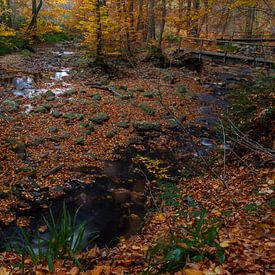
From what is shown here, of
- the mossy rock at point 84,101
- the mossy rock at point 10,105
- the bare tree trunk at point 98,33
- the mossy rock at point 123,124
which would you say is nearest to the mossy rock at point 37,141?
the mossy rock at point 10,105

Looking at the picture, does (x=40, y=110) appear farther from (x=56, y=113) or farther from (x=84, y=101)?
(x=84, y=101)

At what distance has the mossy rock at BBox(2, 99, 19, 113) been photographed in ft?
38.6

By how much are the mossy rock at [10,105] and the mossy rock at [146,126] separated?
4.70m

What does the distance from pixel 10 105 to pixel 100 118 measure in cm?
368

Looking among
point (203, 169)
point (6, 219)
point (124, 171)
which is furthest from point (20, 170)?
point (203, 169)

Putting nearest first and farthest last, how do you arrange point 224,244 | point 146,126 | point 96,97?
1. point 224,244
2. point 146,126
3. point 96,97

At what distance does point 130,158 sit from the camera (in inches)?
366

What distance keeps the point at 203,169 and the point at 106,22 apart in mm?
11042

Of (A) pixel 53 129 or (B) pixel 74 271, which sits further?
(A) pixel 53 129

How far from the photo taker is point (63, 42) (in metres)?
29.7

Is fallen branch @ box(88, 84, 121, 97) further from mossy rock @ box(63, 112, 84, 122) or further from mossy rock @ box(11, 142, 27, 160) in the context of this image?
mossy rock @ box(11, 142, 27, 160)

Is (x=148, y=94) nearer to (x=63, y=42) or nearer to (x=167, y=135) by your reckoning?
(x=167, y=135)

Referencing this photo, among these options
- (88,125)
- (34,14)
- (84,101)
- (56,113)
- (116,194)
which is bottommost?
(116,194)

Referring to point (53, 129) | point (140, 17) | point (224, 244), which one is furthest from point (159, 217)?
point (140, 17)
